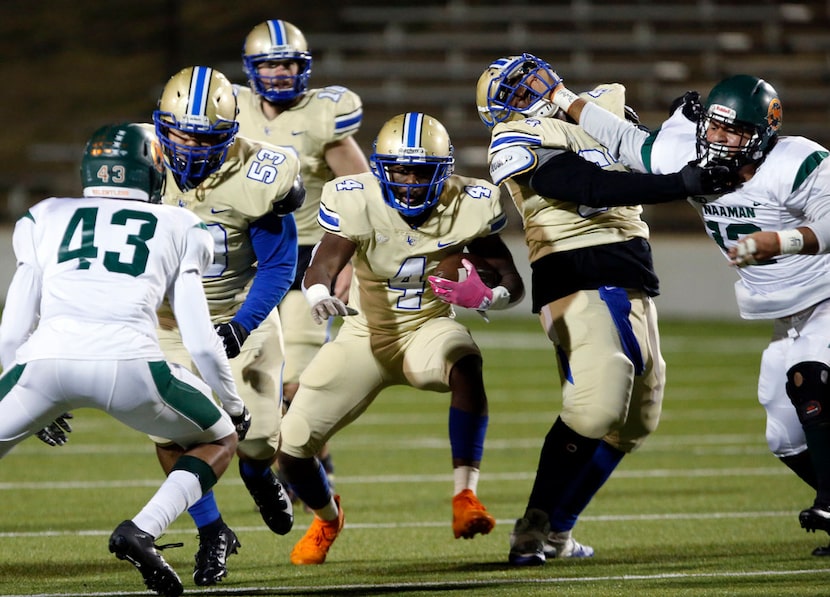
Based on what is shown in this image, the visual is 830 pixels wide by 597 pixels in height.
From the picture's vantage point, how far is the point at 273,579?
414 cm

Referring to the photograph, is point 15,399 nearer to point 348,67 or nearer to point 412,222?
point 412,222

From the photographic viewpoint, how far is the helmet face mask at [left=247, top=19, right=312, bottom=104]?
18.2 ft

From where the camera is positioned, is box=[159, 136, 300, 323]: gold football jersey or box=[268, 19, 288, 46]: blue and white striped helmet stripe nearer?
box=[159, 136, 300, 323]: gold football jersey

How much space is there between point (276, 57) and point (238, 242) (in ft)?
4.31

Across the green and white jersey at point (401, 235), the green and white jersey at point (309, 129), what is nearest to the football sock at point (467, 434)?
the green and white jersey at point (401, 235)

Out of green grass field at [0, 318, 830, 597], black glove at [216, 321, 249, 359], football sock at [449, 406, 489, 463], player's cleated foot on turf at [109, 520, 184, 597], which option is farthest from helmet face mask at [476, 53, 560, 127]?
player's cleated foot on turf at [109, 520, 184, 597]

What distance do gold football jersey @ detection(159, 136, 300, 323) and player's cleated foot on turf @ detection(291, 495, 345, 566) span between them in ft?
2.52

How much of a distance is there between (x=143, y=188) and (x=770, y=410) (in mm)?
2096

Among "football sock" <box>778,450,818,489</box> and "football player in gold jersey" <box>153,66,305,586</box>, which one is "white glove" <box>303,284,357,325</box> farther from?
"football sock" <box>778,450,818,489</box>

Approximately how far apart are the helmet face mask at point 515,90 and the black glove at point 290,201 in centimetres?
68

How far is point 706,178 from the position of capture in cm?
393

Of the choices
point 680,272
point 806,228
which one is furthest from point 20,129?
point 806,228

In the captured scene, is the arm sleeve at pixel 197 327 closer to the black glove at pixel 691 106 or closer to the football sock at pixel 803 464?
the black glove at pixel 691 106

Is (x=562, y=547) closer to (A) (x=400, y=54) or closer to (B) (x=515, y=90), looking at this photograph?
(B) (x=515, y=90)
